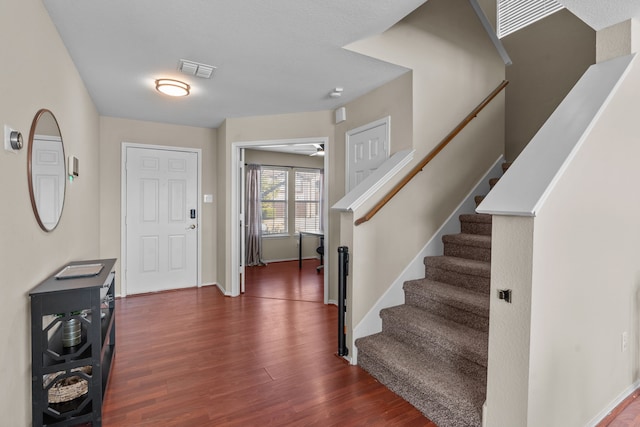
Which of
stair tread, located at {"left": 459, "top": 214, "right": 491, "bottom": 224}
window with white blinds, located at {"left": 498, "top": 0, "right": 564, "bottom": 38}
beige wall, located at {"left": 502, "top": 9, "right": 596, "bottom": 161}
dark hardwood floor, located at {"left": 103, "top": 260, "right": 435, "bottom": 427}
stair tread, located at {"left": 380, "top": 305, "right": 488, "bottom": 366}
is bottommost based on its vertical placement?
dark hardwood floor, located at {"left": 103, "top": 260, "right": 435, "bottom": 427}

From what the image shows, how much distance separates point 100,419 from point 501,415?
2.11 metres

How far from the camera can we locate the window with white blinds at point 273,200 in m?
6.85

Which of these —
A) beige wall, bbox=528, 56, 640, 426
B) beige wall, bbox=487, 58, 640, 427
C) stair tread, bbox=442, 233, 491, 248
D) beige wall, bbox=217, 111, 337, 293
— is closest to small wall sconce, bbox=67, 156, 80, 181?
beige wall, bbox=217, 111, 337, 293

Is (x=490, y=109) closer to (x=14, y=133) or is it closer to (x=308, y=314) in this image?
A: (x=308, y=314)

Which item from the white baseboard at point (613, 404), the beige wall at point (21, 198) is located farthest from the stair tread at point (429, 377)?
the beige wall at point (21, 198)

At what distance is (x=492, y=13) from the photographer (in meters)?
4.21

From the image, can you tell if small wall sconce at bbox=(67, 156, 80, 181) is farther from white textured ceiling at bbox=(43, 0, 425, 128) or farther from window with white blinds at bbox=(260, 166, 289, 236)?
window with white blinds at bbox=(260, 166, 289, 236)

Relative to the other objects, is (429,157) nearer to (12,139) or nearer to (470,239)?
(470,239)

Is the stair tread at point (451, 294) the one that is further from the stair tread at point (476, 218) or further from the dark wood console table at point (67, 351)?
the dark wood console table at point (67, 351)

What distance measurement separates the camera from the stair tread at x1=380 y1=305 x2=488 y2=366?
1952 mm

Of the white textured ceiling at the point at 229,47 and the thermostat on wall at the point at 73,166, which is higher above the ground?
the white textured ceiling at the point at 229,47

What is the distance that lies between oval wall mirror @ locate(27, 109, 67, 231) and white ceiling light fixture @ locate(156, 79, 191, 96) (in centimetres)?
112

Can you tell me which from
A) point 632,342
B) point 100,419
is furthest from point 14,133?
point 632,342

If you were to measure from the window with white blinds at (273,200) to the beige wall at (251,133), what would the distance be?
2320 millimetres
